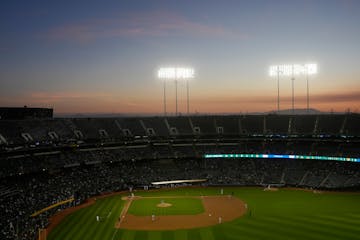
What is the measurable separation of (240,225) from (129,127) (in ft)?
137

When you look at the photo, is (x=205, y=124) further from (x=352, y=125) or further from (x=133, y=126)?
(x=352, y=125)

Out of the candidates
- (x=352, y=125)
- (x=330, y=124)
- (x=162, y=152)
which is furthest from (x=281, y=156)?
(x=162, y=152)

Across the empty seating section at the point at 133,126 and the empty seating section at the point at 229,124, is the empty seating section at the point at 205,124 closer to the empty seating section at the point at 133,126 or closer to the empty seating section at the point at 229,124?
the empty seating section at the point at 229,124

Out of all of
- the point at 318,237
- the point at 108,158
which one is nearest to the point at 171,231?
the point at 318,237

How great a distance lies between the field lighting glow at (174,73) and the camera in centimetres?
7994

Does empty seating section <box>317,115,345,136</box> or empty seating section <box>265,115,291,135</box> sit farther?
empty seating section <box>265,115,291,135</box>

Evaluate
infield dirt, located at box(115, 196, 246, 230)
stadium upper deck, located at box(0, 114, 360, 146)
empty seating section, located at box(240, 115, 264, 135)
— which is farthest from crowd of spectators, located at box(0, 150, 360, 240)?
infield dirt, located at box(115, 196, 246, 230)

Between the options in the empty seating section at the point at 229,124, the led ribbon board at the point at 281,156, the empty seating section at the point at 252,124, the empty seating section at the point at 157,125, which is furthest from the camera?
the empty seating section at the point at 229,124

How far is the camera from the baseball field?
41.0 metres

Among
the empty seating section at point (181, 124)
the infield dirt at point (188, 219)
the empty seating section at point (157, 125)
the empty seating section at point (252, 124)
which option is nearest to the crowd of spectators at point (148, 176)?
the empty seating section at point (181, 124)

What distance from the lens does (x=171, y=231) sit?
140 feet

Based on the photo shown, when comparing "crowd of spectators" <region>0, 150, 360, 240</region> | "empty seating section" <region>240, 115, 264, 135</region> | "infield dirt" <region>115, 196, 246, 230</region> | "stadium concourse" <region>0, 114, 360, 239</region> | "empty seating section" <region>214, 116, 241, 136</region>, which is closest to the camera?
"infield dirt" <region>115, 196, 246, 230</region>

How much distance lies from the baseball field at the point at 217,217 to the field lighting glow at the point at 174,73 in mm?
27172

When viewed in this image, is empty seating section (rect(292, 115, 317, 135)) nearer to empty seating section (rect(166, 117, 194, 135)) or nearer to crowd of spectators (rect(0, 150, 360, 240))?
crowd of spectators (rect(0, 150, 360, 240))
